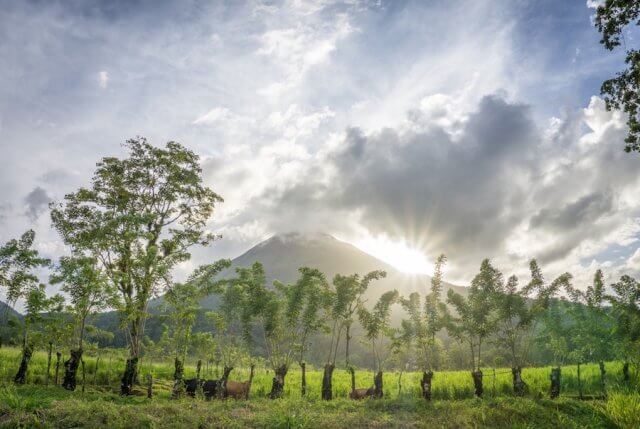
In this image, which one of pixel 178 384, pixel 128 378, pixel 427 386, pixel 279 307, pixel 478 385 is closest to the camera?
pixel 128 378

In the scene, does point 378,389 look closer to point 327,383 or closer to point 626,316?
point 327,383

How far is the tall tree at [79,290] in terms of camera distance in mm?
24250

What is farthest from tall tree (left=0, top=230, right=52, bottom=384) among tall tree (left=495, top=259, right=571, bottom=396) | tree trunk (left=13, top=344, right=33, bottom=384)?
tall tree (left=495, top=259, right=571, bottom=396)

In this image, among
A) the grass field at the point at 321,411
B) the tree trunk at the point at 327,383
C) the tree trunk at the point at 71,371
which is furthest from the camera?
the tree trunk at the point at 327,383

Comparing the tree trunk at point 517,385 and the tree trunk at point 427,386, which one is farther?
the tree trunk at point 517,385

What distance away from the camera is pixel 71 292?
981 inches

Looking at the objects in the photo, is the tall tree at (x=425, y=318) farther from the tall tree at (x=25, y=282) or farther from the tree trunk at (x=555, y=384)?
the tall tree at (x=25, y=282)

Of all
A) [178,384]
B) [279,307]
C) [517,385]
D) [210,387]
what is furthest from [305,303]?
[517,385]

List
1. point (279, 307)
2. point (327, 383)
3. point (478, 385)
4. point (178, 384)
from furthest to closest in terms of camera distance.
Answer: point (279, 307) → point (327, 383) → point (478, 385) → point (178, 384)

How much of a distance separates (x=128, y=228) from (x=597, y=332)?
38481 millimetres

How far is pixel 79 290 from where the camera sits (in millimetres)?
24953

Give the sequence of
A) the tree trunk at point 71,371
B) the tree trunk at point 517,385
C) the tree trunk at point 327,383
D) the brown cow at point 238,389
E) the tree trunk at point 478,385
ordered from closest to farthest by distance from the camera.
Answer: the tree trunk at point 71,371 → the tree trunk at point 478,385 → the tree trunk at point 517,385 → the tree trunk at point 327,383 → the brown cow at point 238,389

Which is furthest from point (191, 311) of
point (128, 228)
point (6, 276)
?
point (6, 276)

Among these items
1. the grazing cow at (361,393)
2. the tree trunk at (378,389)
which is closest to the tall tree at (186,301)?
the grazing cow at (361,393)
